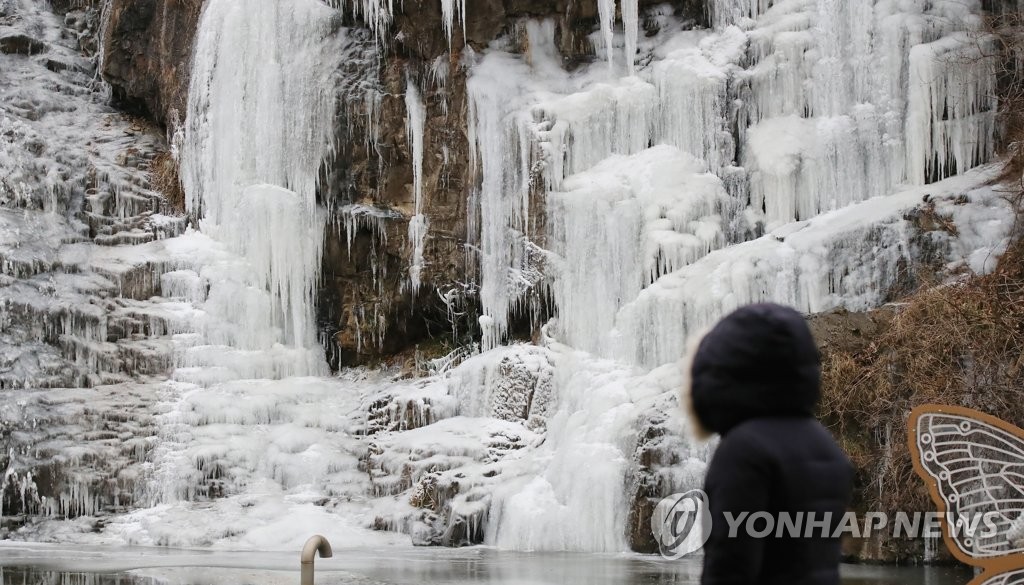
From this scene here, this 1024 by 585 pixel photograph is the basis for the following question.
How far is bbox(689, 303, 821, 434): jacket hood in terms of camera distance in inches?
83.4

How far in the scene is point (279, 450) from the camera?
15906mm

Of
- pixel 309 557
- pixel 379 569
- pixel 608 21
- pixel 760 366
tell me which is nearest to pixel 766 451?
pixel 760 366

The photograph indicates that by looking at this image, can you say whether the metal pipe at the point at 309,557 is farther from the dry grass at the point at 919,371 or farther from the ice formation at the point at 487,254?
the ice formation at the point at 487,254

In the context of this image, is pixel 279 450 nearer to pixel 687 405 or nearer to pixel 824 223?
pixel 824 223

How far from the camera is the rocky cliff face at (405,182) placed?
19125 millimetres

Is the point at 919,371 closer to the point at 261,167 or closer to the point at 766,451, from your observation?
the point at 766,451

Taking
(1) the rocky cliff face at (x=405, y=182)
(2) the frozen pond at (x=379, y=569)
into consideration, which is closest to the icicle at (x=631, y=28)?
(1) the rocky cliff face at (x=405, y=182)

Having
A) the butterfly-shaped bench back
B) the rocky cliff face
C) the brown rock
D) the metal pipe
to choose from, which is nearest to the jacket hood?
the butterfly-shaped bench back

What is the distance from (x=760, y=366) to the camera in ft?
6.97

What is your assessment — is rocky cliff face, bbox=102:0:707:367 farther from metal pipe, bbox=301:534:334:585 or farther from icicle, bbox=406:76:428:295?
metal pipe, bbox=301:534:334:585

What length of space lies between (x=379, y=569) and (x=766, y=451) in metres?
8.89

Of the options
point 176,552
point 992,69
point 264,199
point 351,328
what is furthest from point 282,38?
point 992,69

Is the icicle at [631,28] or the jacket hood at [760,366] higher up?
the icicle at [631,28]

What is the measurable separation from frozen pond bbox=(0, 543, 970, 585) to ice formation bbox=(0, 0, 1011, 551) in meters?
1.17
